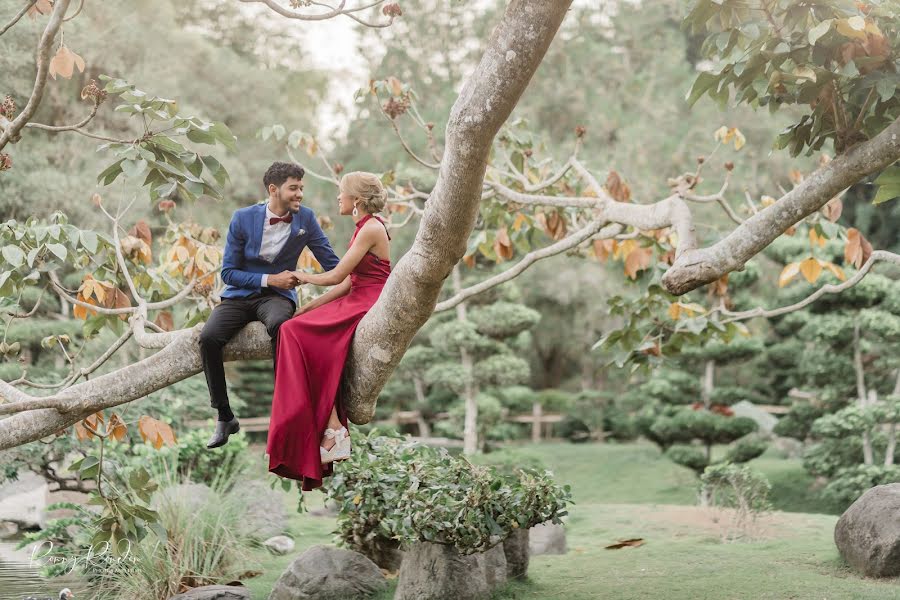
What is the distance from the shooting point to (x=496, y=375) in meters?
13.6

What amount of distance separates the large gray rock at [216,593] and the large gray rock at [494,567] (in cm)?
140

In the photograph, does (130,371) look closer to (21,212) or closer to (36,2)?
(36,2)

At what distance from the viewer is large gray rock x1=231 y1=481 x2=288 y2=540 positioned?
715cm

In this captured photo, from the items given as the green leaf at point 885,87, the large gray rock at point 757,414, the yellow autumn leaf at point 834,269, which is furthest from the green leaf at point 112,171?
the large gray rock at point 757,414

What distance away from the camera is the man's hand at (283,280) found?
124 inches

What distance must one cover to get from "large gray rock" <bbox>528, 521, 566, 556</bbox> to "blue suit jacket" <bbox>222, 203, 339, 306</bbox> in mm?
4084

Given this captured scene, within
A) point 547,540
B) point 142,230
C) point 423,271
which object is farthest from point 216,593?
point 423,271

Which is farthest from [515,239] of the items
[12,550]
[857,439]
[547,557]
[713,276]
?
[857,439]

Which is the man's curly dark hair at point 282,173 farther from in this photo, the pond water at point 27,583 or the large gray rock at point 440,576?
the pond water at point 27,583

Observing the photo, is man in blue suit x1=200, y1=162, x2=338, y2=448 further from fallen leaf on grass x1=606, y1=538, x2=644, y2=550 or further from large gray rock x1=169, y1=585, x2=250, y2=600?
fallen leaf on grass x1=606, y1=538, x2=644, y2=550

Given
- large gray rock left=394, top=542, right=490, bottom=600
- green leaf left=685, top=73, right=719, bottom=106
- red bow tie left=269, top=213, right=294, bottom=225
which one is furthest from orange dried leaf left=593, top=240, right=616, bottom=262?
red bow tie left=269, top=213, right=294, bottom=225

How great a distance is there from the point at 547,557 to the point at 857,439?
5.03 m
